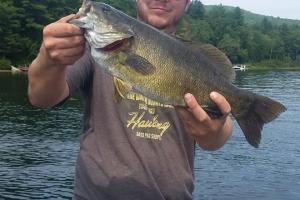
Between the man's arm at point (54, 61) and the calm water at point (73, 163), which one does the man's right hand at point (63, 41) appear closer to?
the man's arm at point (54, 61)

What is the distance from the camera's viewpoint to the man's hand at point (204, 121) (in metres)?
4.33

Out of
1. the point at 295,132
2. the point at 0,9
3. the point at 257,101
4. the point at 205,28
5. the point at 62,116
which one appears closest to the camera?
the point at 257,101

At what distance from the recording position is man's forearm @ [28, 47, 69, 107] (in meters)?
4.39

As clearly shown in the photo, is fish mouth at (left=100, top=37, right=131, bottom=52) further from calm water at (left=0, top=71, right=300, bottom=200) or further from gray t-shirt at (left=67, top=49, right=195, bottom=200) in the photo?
calm water at (left=0, top=71, right=300, bottom=200)

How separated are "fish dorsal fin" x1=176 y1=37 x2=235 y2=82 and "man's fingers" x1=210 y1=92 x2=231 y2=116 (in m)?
0.34

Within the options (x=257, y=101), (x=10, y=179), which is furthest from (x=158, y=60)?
(x=10, y=179)

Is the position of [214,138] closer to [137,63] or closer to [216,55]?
[216,55]

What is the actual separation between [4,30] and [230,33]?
104m

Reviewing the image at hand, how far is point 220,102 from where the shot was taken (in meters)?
4.38

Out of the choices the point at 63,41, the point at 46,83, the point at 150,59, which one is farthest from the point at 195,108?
the point at 46,83

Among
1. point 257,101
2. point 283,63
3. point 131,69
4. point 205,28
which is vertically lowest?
point 283,63

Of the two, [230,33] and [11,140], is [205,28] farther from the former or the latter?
[11,140]

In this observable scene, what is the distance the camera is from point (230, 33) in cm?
18525

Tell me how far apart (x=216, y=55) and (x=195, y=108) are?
0.66 m
